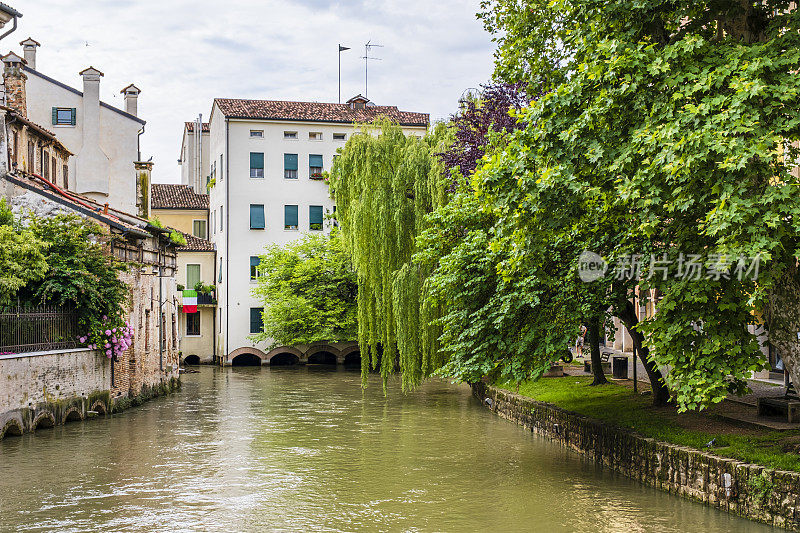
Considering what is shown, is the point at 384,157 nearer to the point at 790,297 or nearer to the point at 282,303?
the point at 790,297

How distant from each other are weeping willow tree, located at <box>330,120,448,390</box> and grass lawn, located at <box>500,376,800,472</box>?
11.6ft

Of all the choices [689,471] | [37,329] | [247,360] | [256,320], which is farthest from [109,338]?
[247,360]

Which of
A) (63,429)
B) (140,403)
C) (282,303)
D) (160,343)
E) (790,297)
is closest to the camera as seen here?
(790,297)

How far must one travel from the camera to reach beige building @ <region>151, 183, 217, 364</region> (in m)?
45.4

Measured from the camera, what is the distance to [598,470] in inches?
592

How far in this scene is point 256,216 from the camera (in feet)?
146

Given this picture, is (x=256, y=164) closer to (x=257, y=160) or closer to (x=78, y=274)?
(x=257, y=160)

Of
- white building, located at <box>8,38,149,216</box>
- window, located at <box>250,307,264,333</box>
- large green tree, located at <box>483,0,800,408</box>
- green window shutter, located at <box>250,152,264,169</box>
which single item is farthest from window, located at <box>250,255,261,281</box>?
large green tree, located at <box>483,0,800,408</box>

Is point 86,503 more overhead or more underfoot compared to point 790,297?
more underfoot

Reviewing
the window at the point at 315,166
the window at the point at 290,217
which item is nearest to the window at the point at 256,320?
the window at the point at 290,217

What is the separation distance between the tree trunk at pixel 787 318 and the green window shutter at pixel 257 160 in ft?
119

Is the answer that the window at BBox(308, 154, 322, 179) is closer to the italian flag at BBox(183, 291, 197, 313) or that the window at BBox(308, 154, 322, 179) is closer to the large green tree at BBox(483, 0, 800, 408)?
the italian flag at BBox(183, 291, 197, 313)

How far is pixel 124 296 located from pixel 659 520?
56.5 ft

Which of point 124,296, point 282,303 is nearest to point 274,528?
point 124,296
